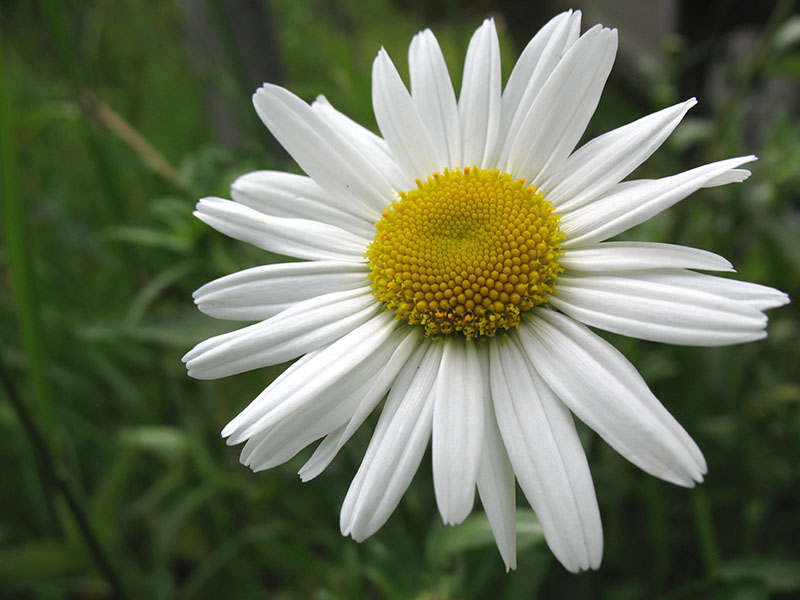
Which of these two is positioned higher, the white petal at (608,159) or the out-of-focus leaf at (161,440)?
the white petal at (608,159)

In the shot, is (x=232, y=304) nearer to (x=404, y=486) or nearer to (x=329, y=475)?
(x=404, y=486)

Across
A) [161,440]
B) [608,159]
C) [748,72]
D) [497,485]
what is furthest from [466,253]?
[748,72]

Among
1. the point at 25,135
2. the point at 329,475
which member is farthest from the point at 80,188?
the point at 329,475

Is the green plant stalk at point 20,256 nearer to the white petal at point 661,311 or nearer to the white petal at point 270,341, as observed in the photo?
the white petal at point 270,341

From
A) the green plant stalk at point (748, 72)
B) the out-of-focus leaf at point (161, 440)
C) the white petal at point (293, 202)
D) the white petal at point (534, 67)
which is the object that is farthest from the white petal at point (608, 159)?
the out-of-focus leaf at point (161, 440)

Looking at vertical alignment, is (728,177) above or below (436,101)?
below

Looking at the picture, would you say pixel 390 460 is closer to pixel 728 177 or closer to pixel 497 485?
pixel 497 485
